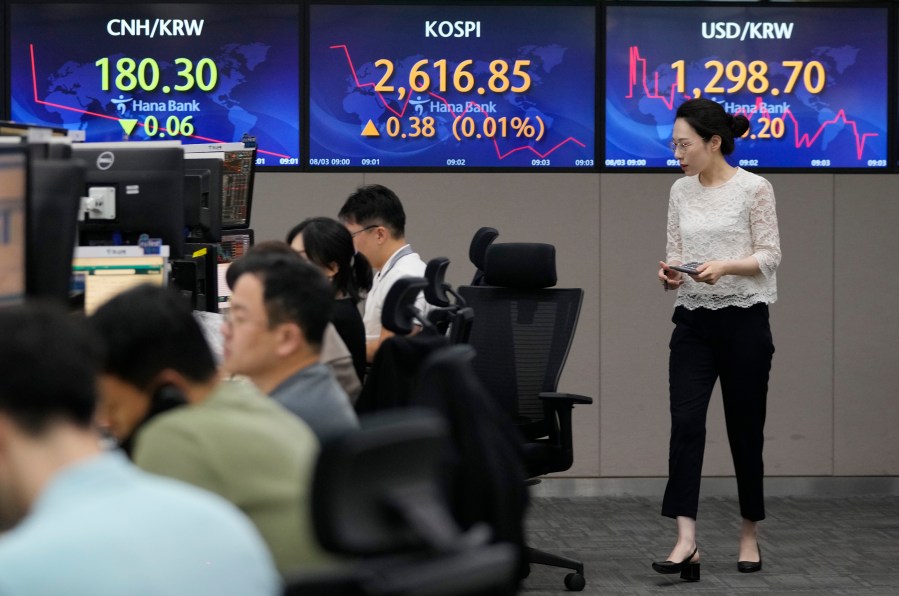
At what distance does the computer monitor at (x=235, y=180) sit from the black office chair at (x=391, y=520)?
3.84 metres

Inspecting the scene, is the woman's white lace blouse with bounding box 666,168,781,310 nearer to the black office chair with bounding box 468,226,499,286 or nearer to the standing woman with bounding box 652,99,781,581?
the standing woman with bounding box 652,99,781,581

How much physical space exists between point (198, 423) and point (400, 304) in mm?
1491

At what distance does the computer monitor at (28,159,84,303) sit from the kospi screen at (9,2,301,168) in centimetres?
355

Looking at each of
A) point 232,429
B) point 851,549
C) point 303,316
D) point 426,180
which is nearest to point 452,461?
point 232,429

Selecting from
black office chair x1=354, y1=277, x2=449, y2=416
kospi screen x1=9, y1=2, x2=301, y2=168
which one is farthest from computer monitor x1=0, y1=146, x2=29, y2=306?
kospi screen x1=9, y1=2, x2=301, y2=168

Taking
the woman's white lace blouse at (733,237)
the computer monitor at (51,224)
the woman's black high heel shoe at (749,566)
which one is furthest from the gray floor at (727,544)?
the computer monitor at (51,224)

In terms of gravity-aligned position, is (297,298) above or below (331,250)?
below

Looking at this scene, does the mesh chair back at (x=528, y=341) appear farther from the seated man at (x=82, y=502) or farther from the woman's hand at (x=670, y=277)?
the seated man at (x=82, y=502)

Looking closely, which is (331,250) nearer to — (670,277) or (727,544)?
(670,277)

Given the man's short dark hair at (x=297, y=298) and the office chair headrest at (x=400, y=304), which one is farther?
the office chair headrest at (x=400, y=304)

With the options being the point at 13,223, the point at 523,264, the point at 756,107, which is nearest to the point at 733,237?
the point at 523,264

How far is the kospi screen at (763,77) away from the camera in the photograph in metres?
6.03

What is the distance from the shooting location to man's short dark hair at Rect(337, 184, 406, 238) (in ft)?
15.7

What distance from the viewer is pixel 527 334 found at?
4.62 m
